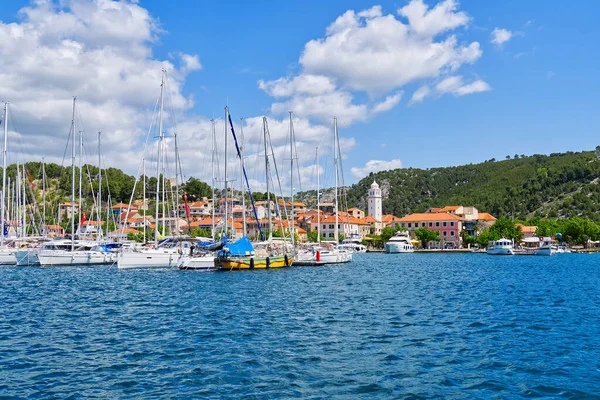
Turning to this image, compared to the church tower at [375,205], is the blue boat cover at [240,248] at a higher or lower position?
lower

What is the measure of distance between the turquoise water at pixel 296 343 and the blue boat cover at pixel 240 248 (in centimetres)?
1526

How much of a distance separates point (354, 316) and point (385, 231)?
369 ft

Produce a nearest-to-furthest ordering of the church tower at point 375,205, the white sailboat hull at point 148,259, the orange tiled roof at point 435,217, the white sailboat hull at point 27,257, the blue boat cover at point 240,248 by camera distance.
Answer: the blue boat cover at point 240,248
the white sailboat hull at point 148,259
the white sailboat hull at point 27,257
the orange tiled roof at point 435,217
the church tower at point 375,205

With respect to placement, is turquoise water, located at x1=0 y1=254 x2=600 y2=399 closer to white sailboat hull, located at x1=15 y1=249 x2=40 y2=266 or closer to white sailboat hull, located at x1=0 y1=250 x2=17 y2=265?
white sailboat hull, located at x1=15 y1=249 x2=40 y2=266

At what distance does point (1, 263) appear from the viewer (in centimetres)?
6016

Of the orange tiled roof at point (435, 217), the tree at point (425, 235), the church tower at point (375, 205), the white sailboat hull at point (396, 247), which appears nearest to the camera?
the white sailboat hull at point (396, 247)

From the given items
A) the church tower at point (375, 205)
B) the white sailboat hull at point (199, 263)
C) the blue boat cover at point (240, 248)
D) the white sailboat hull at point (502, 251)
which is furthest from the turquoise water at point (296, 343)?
the church tower at point (375, 205)

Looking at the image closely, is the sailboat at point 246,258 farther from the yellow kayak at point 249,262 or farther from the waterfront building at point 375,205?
the waterfront building at point 375,205

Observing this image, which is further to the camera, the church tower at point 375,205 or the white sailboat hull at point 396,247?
the church tower at point 375,205

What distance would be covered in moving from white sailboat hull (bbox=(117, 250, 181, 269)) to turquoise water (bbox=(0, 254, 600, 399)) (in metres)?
16.7

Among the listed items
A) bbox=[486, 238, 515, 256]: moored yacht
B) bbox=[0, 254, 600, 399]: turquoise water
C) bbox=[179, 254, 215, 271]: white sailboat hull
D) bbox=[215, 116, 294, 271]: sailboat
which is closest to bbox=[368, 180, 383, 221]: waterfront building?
bbox=[486, 238, 515, 256]: moored yacht

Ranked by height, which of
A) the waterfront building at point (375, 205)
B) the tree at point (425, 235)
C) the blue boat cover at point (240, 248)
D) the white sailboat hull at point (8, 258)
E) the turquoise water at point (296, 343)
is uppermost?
the waterfront building at point (375, 205)

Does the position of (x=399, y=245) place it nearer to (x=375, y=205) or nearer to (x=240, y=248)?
(x=375, y=205)

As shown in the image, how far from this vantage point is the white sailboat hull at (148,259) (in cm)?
5106
